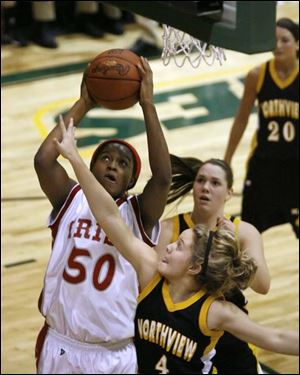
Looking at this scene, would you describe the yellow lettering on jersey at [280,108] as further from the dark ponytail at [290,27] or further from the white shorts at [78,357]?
the white shorts at [78,357]

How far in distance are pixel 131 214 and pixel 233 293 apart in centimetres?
51

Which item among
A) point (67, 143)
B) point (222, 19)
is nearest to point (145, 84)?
point (67, 143)

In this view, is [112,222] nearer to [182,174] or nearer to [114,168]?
[114,168]

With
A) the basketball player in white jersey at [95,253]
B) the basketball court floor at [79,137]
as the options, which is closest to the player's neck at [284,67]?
the basketball court floor at [79,137]

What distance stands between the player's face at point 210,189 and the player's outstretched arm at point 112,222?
1015 millimetres

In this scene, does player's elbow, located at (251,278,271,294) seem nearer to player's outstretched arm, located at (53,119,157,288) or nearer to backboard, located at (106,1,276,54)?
player's outstretched arm, located at (53,119,157,288)

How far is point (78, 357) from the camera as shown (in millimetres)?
4656

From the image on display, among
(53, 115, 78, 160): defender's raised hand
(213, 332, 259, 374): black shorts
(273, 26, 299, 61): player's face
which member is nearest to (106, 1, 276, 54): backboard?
(53, 115, 78, 160): defender's raised hand

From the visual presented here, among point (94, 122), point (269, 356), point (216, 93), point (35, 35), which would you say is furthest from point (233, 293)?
point (35, 35)

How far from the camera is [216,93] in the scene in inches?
421

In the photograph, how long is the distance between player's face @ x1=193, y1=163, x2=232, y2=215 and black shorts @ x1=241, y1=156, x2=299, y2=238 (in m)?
1.44

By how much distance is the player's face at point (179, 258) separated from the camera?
4.05m

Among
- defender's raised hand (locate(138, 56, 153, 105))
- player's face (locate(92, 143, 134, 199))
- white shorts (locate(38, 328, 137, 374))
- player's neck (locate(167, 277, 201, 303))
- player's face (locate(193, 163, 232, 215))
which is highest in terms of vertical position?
defender's raised hand (locate(138, 56, 153, 105))

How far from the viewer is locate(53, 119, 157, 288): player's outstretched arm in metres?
4.05
